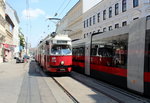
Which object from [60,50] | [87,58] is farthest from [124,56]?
[60,50]

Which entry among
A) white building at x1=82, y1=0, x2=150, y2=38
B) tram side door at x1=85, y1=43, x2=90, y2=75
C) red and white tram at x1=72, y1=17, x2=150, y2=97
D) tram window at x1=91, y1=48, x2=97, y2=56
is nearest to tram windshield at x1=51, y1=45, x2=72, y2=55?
tram side door at x1=85, y1=43, x2=90, y2=75

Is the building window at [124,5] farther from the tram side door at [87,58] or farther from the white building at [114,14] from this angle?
the tram side door at [87,58]

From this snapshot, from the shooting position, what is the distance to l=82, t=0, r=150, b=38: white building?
1045 inches

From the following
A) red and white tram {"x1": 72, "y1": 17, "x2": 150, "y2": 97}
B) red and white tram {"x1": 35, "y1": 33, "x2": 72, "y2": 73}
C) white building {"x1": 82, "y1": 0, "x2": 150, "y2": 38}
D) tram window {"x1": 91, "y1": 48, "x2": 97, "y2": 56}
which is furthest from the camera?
white building {"x1": 82, "y1": 0, "x2": 150, "y2": 38}

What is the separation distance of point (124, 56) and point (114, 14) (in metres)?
24.5

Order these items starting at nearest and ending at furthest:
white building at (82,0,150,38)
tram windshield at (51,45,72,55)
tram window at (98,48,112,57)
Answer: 1. tram window at (98,48,112,57)
2. tram windshield at (51,45,72,55)
3. white building at (82,0,150,38)

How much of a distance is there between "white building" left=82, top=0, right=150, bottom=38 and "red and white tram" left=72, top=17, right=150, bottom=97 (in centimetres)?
1263

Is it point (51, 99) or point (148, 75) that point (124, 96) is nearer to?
point (148, 75)

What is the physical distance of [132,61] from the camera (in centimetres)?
903

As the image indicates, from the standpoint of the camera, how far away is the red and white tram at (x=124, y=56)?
8.20 metres

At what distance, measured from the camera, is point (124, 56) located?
32.1 ft

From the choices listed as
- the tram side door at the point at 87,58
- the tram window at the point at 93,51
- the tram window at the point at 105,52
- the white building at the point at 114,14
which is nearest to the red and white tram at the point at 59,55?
the tram side door at the point at 87,58

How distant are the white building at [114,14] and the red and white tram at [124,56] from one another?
497 inches

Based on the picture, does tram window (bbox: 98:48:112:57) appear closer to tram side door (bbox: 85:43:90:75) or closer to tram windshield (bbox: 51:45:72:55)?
tram side door (bbox: 85:43:90:75)
